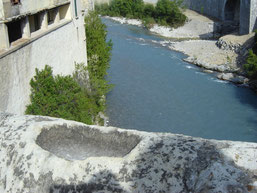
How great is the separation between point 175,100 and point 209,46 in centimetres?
1087

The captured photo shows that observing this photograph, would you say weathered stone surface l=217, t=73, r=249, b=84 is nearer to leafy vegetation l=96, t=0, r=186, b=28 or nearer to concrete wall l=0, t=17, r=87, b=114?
concrete wall l=0, t=17, r=87, b=114

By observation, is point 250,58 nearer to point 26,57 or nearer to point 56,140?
point 26,57

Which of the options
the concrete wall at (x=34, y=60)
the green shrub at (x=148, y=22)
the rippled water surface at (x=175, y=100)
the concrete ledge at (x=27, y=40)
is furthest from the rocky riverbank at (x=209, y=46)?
the concrete ledge at (x=27, y=40)

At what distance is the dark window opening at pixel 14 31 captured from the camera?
32.2ft

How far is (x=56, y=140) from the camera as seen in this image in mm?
4832

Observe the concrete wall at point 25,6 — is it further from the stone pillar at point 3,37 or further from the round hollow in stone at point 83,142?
the round hollow in stone at point 83,142

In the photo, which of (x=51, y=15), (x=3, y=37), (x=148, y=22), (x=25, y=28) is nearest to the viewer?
(x=3, y=37)

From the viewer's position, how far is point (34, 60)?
989 centimetres

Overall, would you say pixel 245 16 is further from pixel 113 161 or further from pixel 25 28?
pixel 113 161

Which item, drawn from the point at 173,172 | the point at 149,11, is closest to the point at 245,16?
the point at 149,11

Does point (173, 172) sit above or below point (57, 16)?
below

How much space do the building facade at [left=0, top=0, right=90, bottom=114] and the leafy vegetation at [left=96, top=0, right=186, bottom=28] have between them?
22.6 metres

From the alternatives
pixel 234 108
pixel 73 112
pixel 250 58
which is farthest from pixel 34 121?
pixel 250 58

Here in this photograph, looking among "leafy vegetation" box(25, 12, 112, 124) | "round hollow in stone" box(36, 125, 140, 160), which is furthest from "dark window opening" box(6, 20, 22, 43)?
"round hollow in stone" box(36, 125, 140, 160)
